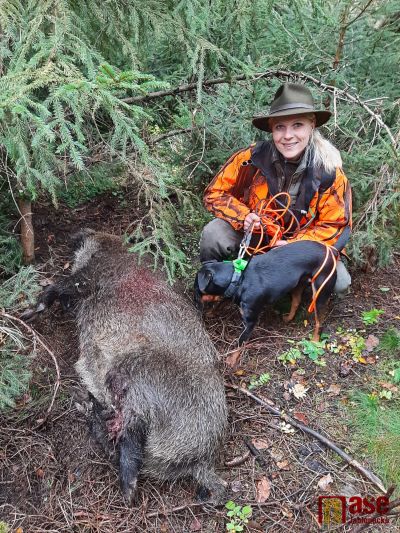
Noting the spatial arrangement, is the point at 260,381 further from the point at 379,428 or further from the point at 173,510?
the point at 173,510

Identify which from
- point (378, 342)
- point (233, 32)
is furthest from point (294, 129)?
point (378, 342)

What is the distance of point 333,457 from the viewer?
10.9ft

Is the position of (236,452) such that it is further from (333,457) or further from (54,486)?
(54,486)

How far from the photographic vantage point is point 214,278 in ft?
13.4

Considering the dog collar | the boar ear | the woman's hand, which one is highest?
the woman's hand

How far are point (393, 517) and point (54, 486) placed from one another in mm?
2306

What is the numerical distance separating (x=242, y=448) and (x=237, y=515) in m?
0.49

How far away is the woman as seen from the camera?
3.93 meters

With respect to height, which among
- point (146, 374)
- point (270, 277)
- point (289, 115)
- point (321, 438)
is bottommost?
point (321, 438)

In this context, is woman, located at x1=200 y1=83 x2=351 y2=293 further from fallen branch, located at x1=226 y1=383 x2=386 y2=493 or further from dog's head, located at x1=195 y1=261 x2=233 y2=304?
fallen branch, located at x1=226 y1=383 x2=386 y2=493

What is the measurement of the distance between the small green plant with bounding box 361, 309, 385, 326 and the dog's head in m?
1.38

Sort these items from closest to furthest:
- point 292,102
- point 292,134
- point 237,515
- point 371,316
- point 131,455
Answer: point 237,515, point 131,455, point 292,102, point 292,134, point 371,316

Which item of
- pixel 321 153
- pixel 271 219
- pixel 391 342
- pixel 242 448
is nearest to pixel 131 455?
pixel 242 448

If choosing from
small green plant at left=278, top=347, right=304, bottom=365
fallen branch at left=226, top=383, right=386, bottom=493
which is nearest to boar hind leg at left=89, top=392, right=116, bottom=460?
fallen branch at left=226, top=383, right=386, bottom=493
